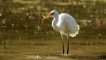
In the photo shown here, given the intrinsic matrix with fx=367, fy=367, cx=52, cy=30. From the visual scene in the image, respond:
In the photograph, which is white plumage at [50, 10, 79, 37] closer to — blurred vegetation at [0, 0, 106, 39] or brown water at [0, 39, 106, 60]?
brown water at [0, 39, 106, 60]

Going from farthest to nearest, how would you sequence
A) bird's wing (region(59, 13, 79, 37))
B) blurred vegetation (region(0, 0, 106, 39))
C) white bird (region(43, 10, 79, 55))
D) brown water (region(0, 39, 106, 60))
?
1. blurred vegetation (region(0, 0, 106, 39))
2. bird's wing (region(59, 13, 79, 37))
3. white bird (region(43, 10, 79, 55))
4. brown water (region(0, 39, 106, 60))

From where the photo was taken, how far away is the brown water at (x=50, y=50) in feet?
35.7

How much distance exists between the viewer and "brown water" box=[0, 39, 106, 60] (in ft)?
35.7

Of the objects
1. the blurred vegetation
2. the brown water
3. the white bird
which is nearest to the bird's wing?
the white bird

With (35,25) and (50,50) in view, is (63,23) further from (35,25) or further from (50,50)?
(35,25)

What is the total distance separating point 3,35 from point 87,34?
3.50 m

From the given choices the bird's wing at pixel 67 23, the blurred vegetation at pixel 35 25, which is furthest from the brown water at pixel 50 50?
the blurred vegetation at pixel 35 25

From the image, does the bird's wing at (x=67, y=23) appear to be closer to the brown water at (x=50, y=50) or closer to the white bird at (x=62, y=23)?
the white bird at (x=62, y=23)

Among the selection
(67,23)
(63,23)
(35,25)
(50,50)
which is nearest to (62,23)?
(63,23)

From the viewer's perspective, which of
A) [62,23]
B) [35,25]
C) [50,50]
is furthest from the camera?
[35,25]

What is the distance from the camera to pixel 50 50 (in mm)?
12086

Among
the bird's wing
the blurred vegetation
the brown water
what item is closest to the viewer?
the brown water

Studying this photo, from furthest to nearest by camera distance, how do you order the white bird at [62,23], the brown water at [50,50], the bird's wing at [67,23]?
the bird's wing at [67,23] → the white bird at [62,23] → the brown water at [50,50]

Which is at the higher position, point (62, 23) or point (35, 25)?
point (62, 23)
